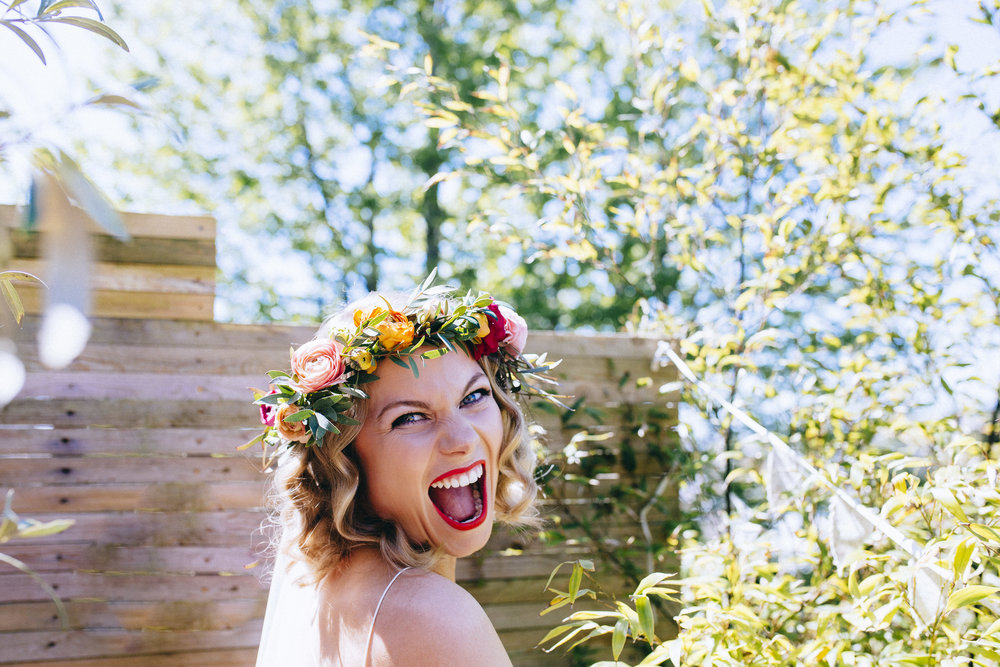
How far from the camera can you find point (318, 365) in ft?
4.53

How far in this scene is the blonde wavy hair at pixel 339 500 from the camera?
1.37 metres

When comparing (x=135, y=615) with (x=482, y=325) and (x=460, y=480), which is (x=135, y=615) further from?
(x=482, y=325)

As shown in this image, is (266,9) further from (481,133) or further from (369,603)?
(369,603)

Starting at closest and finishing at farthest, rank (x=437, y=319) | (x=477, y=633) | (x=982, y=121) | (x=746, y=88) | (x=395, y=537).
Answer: (x=477, y=633) < (x=395, y=537) < (x=437, y=319) < (x=982, y=121) < (x=746, y=88)

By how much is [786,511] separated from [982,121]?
124cm

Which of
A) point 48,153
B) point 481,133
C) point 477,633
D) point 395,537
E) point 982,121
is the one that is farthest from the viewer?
point 481,133

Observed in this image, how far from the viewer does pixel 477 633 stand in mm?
1139

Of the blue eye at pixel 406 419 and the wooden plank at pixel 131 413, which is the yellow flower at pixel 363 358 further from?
the wooden plank at pixel 131 413

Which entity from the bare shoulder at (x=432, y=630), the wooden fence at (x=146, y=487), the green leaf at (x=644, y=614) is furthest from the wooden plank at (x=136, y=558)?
the green leaf at (x=644, y=614)

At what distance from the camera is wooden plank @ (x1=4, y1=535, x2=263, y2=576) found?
2.45m

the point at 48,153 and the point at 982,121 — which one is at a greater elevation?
the point at 982,121

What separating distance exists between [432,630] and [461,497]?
336 millimetres

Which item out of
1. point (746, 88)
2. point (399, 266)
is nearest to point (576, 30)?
point (399, 266)

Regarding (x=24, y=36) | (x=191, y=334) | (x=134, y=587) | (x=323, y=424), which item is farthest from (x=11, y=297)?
(x=134, y=587)
